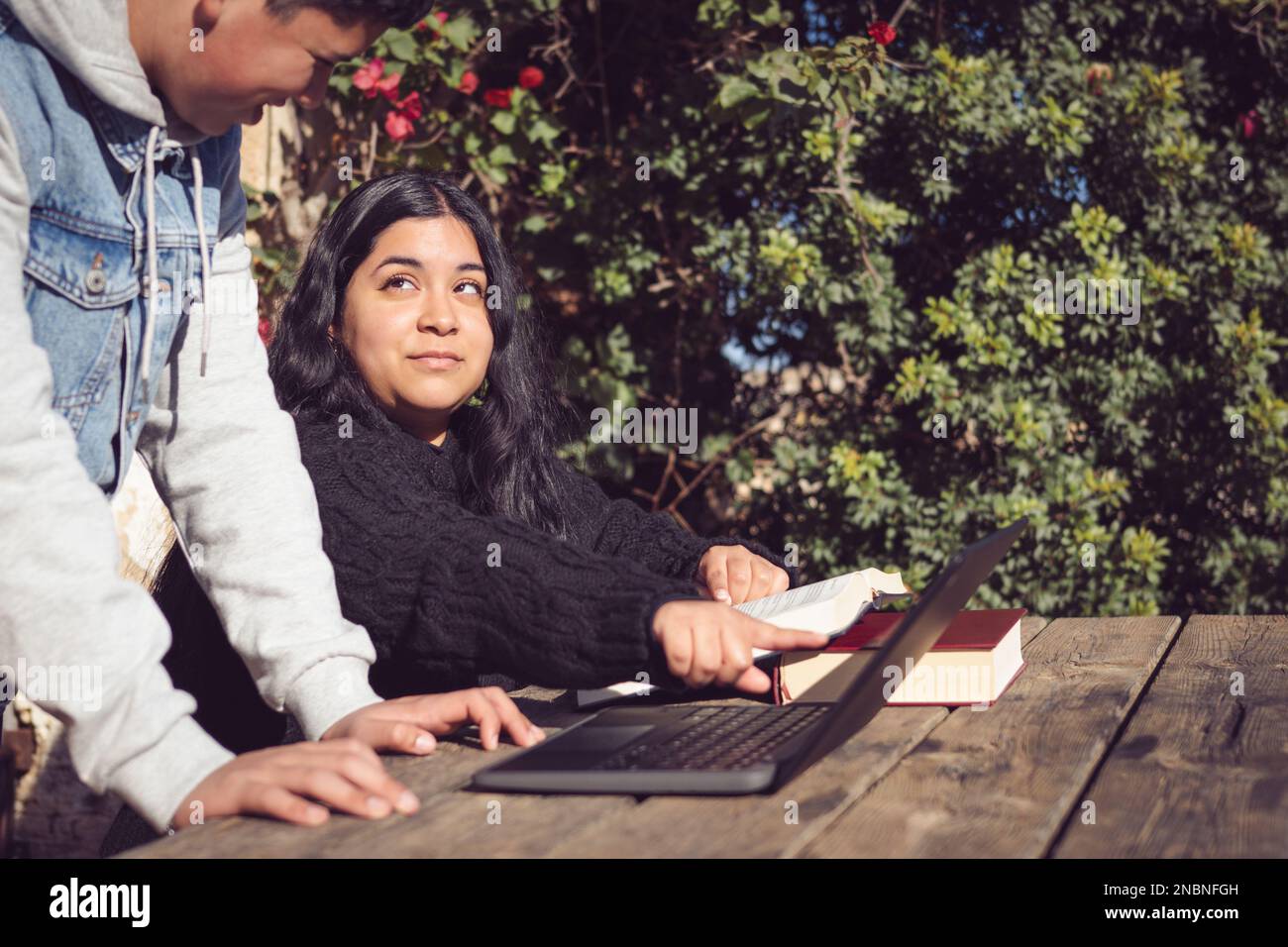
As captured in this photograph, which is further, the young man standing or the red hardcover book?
the red hardcover book

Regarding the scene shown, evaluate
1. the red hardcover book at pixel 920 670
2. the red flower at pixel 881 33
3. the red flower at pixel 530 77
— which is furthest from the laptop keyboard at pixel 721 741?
the red flower at pixel 530 77

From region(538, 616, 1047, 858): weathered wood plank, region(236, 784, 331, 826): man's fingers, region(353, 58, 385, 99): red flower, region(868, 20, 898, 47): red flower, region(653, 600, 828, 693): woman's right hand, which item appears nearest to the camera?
region(538, 616, 1047, 858): weathered wood plank

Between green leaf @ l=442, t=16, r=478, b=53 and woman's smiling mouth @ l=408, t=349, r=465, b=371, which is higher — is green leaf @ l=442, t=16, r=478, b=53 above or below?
above

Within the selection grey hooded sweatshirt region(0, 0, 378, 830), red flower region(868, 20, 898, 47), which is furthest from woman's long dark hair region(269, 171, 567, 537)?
red flower region(868, 20, 898, 47)

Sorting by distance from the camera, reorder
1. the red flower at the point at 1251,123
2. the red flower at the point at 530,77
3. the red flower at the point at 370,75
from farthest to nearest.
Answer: the red flower at the point at 1251,123 < the red flower at the point at 530,77 < the red flower at the point at 370,75

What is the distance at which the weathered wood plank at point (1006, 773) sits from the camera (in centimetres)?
97

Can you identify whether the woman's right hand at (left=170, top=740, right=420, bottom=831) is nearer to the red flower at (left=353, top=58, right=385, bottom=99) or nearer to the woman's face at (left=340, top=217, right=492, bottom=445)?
the woman's face at (left=340, top=217, right=492, bottom=445)

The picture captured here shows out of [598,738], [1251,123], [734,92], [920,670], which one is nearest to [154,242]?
[598,738]

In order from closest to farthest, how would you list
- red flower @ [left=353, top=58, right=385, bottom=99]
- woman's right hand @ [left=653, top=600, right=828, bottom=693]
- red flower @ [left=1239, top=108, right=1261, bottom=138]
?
woman's right hand @ [left=653, top=600, right=828, bottom=693]
red flower @ [left=353, top=58, right=385, bottom=99]
red flower @ [left=1239, top=108, right=1261, bottom=138]

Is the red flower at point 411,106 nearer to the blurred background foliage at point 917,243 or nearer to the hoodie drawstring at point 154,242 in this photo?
the blurred background foliage at point 917,243

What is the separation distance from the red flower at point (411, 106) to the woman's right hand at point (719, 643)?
9.16ft

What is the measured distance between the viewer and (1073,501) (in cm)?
375

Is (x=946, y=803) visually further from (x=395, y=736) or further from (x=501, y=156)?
(x=501, y=156)

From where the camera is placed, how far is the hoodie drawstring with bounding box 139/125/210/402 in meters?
1.37
